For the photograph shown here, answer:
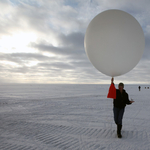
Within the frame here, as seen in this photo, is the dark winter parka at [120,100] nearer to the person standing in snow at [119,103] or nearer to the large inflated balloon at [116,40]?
the person standing in snow at [119,103]

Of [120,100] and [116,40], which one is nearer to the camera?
[116,40]

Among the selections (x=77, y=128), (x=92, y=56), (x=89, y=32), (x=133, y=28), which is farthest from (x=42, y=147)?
(x=133, y=28)

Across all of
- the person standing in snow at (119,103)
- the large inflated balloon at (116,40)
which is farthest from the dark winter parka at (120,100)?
the large inflated balloon at (116,40)

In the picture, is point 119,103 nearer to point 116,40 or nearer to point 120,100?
point 120,100

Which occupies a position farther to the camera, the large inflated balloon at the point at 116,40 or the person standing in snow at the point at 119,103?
the person standing in snow at the point at 119,103

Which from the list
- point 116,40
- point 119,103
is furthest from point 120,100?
point 116,40

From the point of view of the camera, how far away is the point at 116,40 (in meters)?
4.08

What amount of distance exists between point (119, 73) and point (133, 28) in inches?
57.5

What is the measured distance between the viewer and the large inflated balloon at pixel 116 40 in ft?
13.3

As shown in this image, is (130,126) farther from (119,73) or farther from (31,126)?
(31,126)

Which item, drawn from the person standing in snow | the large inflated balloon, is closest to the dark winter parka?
the person standing in snow

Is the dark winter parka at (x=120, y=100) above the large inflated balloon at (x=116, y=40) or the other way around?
the other way around

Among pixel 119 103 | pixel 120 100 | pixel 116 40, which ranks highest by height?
pixel 116 40

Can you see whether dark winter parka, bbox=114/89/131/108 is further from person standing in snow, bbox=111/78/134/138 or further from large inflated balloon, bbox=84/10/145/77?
large inflated balloon, bbox=84/10/145/77
